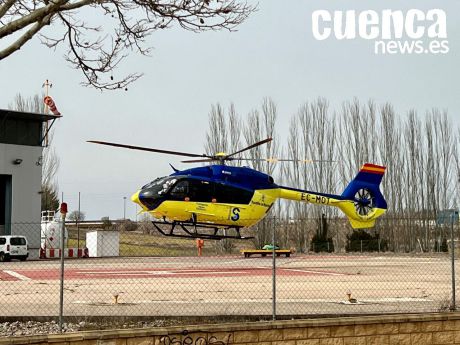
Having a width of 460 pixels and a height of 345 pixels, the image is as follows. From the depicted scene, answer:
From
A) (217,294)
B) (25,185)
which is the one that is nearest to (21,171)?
(25,185)

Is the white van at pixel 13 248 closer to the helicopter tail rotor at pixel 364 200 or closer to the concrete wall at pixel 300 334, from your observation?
the helicopter tail rotor at pixel 364 200

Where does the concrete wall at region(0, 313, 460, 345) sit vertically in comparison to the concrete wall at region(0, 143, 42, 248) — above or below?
below

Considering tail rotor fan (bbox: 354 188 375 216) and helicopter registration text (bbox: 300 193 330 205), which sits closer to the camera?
helicopter registration text (bbox: 300 193 330 205)

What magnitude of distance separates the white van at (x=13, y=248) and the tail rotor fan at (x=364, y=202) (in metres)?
19.3

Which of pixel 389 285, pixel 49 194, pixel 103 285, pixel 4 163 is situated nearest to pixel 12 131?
pixel 4 163

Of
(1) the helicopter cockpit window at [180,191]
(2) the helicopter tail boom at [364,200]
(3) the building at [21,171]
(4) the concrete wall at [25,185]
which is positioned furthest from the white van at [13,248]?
(2) the helicopter tail boom at [364,200]

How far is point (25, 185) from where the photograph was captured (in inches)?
1809

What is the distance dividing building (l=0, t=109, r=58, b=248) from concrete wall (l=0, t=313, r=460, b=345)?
37515 mm

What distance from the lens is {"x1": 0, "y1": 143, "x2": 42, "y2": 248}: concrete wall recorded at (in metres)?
44.8

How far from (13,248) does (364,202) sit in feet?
65.6

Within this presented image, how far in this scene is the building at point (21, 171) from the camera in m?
45.0

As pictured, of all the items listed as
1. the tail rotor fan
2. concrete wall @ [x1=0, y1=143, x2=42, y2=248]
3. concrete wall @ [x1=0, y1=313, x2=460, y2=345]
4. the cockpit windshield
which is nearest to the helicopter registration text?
the tail rotor fan

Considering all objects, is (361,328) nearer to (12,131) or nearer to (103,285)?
(103,285)

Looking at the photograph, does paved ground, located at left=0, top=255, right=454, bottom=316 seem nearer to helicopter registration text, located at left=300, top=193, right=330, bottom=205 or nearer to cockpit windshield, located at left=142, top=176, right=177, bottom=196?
cockpit windshield, located at left=142, top=176, right=177, bottom=196
